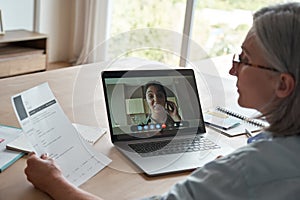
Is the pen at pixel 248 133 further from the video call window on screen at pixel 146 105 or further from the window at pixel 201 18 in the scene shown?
the window at pixel 201 18

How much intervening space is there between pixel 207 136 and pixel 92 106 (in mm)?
485

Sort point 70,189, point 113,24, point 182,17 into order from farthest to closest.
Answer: point 113,24 → point 182,17 → point 70,189

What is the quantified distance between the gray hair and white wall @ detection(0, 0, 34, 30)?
372cm

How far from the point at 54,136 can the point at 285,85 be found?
63 cm

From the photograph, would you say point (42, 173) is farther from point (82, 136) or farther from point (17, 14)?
point (17, 14)

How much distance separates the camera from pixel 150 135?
1271 mm

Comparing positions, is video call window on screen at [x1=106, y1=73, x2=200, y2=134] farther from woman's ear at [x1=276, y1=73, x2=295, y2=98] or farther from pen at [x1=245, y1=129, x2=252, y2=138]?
woman's ear at [x1=276, y1=73, x2=295, y2=98]

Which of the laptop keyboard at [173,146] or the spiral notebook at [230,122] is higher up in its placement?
the spiral notebook at [230,122]

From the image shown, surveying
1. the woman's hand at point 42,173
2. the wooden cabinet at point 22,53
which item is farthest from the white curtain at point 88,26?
the woman's hand at point 42,173

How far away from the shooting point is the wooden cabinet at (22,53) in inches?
147

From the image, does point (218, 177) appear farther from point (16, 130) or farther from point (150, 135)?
point (16, 130)

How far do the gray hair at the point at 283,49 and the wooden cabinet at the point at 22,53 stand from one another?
3.23m

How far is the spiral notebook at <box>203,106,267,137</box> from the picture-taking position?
4.81 ft

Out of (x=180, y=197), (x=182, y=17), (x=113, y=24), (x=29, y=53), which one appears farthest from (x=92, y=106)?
(x=113, y=24)
